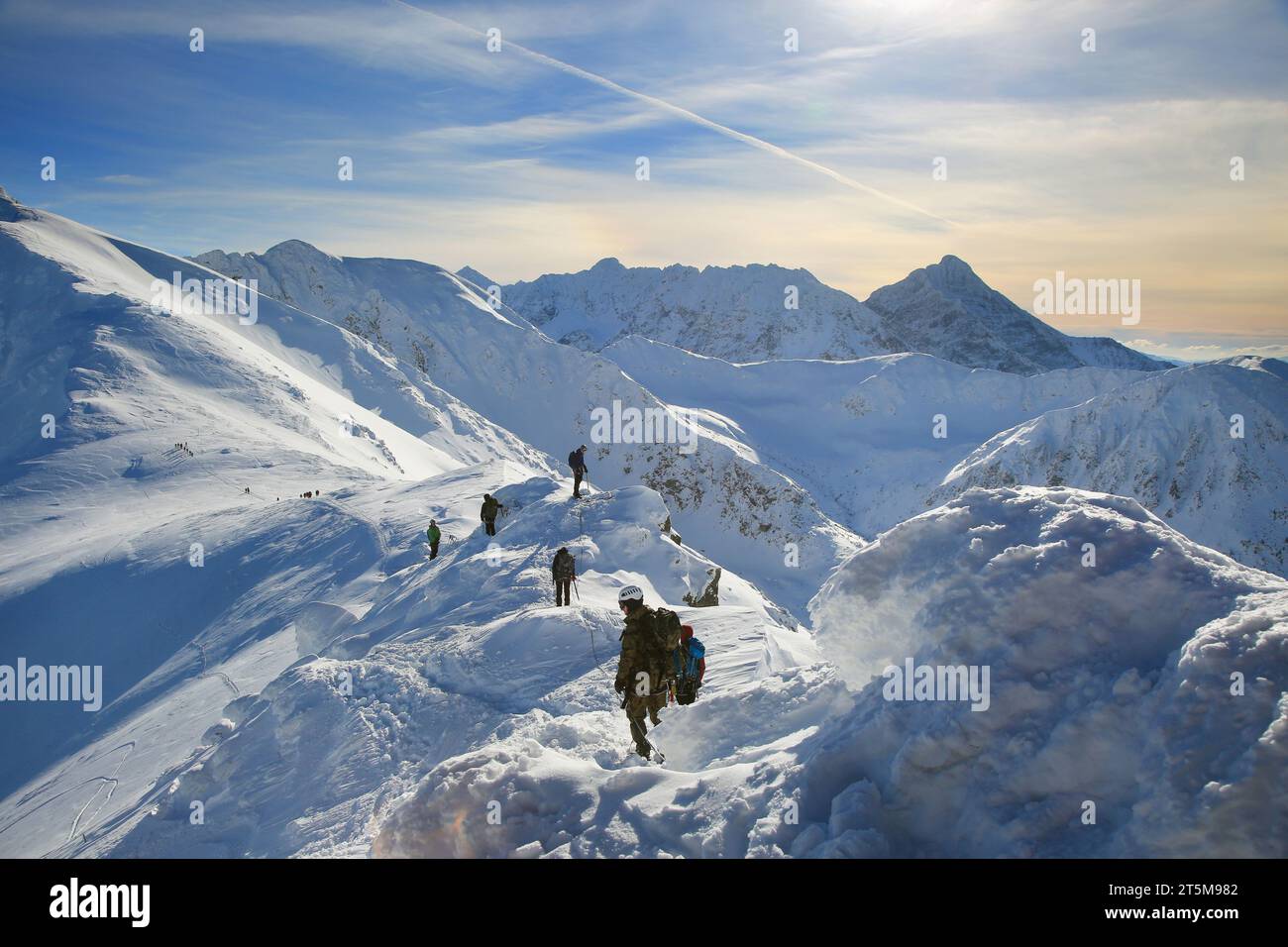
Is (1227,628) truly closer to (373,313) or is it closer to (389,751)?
(389,751)

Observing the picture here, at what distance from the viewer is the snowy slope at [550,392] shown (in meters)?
69.4

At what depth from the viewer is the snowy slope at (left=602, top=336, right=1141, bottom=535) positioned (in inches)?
3661

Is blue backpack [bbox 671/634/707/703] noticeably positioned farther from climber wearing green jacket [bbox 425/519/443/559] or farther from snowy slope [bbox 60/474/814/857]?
climber wearing green jacket [bbox 425/519/443/559]

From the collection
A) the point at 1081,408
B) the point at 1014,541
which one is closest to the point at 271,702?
the point at 1014,541

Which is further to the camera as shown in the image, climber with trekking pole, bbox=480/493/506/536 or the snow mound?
climber with trekking pole, bbox=480/493/506/536

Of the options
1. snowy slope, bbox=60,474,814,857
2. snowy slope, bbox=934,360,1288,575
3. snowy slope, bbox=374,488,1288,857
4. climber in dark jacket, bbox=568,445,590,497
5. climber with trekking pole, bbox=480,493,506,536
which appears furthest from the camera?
snowy slope, bbox=934,360,1288,575

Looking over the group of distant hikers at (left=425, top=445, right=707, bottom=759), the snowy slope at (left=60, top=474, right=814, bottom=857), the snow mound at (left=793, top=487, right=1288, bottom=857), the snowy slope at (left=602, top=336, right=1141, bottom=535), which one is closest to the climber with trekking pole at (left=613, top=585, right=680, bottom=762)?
the group of distant hikers at (left=425, top=445, right=707, bottom=759)

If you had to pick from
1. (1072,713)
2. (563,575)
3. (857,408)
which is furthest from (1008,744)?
(857,408)

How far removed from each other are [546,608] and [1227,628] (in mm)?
11363

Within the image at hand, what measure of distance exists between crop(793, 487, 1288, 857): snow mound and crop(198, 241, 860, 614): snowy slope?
50.3 meters

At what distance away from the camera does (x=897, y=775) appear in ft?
19.5

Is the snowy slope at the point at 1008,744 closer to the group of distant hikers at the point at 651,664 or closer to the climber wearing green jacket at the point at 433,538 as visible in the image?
the group of distant hikers at the point at 651,664

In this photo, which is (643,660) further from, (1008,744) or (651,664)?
(1008,744)

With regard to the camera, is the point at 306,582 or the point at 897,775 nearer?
the point at 897,775
